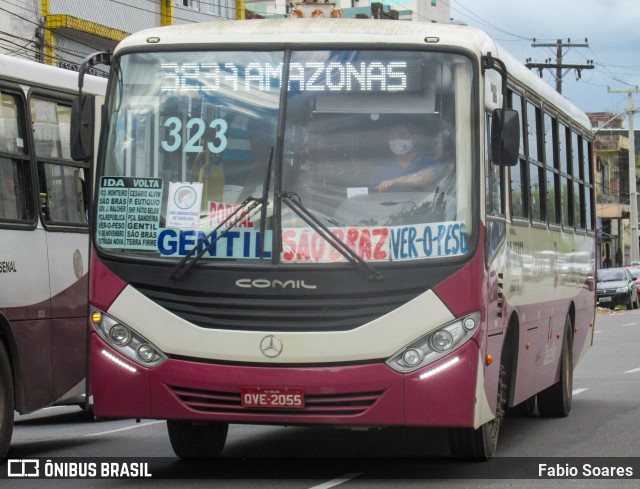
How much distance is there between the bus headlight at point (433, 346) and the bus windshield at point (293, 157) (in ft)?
1.51

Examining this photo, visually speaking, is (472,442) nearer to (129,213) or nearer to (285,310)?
(285,310)

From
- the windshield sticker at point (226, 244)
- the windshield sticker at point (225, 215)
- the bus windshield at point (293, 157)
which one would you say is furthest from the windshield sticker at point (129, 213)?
the windshield sticker at point (225, 215)

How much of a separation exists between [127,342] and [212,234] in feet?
2.85

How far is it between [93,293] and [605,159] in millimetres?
84531

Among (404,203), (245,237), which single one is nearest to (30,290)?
(245,237)

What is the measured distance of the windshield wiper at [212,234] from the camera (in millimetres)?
9078

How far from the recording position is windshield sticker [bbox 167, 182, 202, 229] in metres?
9.23

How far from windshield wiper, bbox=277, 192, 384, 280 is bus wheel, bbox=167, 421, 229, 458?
206cm

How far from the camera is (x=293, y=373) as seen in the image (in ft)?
29.3

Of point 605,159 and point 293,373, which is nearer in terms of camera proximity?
point 293,373

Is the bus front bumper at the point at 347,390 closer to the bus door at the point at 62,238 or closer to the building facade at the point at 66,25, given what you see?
the bus door at the point at 62,238

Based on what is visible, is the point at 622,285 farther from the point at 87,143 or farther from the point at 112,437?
the point at 87,143

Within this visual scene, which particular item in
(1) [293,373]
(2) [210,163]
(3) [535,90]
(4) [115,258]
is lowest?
(1) [293,373]

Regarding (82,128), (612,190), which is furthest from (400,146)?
(612,190)
